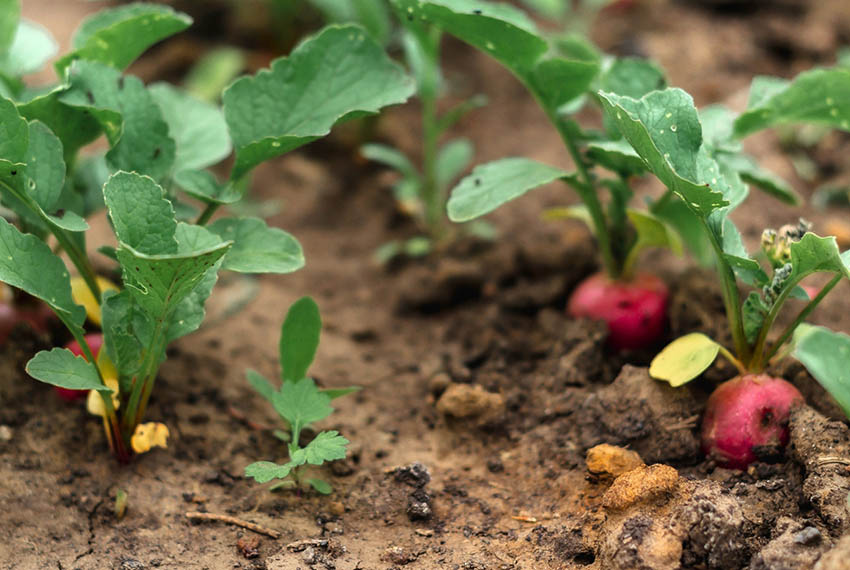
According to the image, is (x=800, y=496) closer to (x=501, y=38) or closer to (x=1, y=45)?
(x=501, y=38)

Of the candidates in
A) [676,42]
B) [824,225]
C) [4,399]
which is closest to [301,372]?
[4,399]

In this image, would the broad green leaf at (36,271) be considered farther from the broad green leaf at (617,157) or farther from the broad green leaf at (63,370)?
the broad green leaf at (617,157)

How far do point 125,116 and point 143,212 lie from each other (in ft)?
1.30

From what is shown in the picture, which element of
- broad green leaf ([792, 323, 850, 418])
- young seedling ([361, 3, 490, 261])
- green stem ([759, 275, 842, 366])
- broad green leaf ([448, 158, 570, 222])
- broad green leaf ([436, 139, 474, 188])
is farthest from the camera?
broad green leaf ([436, 139, 474, 188])

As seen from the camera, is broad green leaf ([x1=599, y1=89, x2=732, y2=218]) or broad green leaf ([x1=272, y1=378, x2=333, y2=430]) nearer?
broad green leaf ([x1=599, y1=89, x2=732, y2=218])

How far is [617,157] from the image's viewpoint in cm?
189

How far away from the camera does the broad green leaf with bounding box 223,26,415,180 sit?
6.09 feet

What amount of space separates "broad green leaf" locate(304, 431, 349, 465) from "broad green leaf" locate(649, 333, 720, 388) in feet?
2.21

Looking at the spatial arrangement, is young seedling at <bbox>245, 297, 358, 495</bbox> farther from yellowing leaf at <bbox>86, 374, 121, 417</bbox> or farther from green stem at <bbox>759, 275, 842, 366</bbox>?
green stem at <bbox>759, 275, 842, 366</bbox>

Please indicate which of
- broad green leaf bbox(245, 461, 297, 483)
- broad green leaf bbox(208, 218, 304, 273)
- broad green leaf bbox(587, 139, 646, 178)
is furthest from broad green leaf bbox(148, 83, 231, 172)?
broad green leaf bbox(587, 139, 646, 178)

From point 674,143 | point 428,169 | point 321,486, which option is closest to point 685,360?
point 674,143

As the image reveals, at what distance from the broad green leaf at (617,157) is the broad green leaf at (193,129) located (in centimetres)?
89

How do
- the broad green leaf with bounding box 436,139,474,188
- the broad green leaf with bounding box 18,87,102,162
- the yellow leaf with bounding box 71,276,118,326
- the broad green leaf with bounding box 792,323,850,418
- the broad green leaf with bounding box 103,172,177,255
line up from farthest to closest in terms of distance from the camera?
the broad green leaf with bounding box 436,139,474,188 → the yellow leaf with bounding box 71,276,118,326 → the broad green leaf with bounding box 18,87,102,162 → the broad green leaf with bounding box 103,172,177,255 → the broad green leaf with bounding box 792,323,850,418

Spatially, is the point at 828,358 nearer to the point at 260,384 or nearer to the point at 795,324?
the point at 795,324
